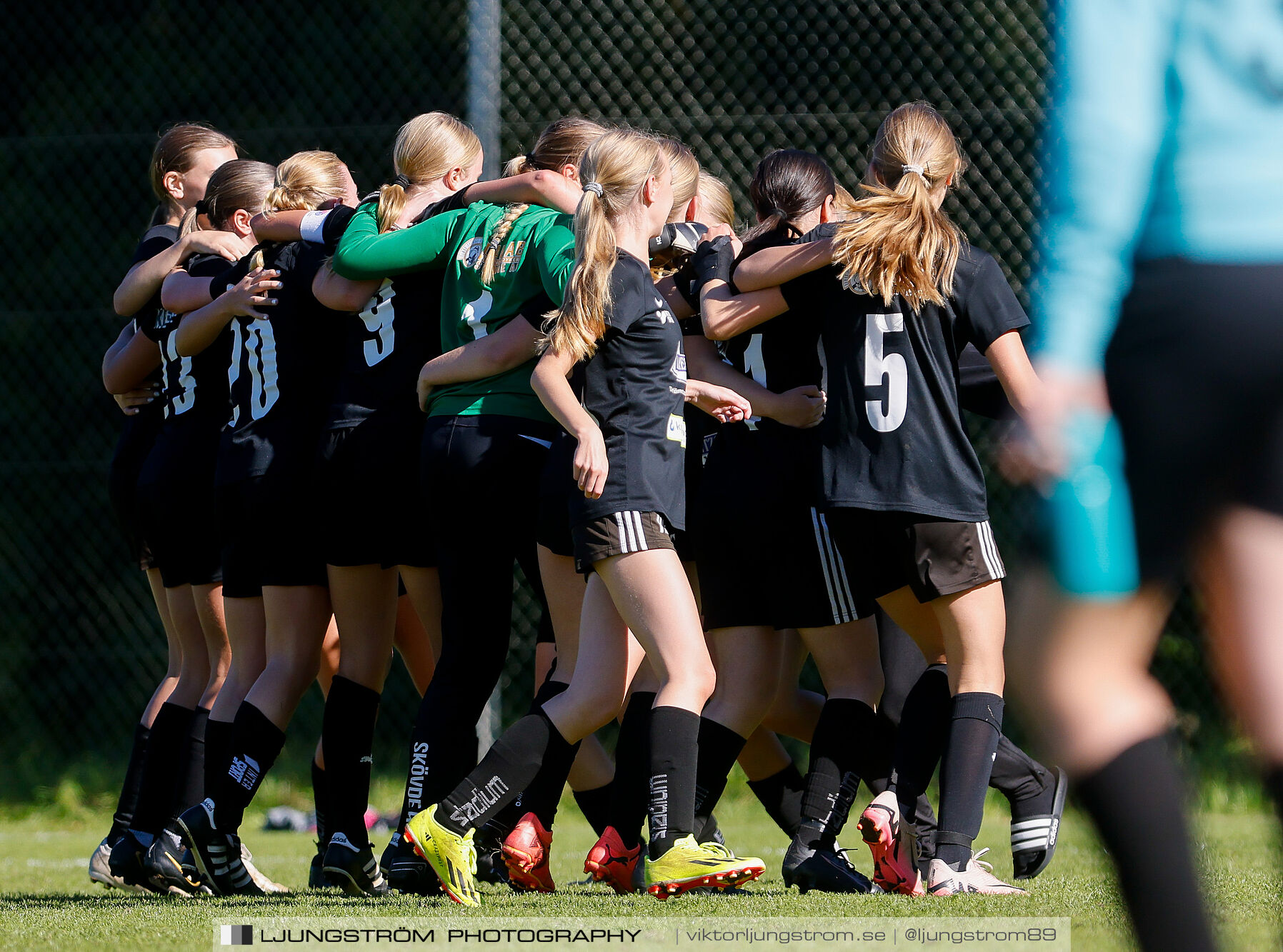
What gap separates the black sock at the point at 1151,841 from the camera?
1504 millimetres

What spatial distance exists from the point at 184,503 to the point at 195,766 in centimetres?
74

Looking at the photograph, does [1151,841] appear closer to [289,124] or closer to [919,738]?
[919,738]

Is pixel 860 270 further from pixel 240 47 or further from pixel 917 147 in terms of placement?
pixel 240 47

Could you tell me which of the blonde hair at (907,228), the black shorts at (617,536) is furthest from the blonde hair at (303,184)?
the blonde hair at (907,228)

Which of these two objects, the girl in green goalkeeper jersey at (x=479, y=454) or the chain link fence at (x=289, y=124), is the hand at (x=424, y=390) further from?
the chain link fence at (x=289, y=124)

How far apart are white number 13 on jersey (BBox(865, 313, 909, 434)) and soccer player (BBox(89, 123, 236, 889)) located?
201cm

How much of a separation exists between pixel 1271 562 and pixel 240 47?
790cm

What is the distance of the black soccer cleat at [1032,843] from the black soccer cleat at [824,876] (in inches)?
14.2

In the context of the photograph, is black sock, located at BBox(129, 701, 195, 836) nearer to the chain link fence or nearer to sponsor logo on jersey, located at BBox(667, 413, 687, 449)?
sponsor logo on jersey, located at BBox(667, 413, 687, 449)

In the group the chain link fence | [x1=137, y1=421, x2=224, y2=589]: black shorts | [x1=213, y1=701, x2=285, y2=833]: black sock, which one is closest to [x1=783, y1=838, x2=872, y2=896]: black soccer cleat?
[x1=213, y1=701, x2=285, y2=833]: black sock

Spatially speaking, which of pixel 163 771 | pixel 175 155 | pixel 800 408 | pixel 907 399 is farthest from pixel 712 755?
pixel 175 155

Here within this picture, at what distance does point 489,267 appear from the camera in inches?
132

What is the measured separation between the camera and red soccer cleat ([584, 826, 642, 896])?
3.29 m

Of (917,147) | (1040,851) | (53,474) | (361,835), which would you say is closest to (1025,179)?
(917,147)
